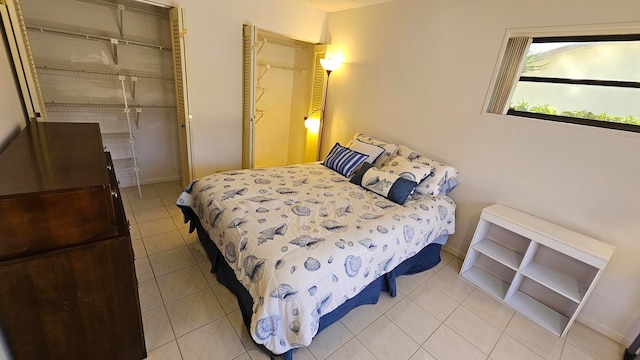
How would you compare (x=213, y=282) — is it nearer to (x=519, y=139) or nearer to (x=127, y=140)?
(x=127, y=140)

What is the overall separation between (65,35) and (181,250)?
7.73ft

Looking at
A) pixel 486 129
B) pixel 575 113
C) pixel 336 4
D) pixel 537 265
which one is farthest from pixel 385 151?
pixel 336 4

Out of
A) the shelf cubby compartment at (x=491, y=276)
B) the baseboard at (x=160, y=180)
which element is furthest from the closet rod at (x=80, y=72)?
the shelf cubby compartment at (x=491, y=276)

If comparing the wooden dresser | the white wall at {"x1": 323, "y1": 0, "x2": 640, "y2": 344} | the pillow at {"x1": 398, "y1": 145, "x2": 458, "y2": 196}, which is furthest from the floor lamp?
the wooden dresser

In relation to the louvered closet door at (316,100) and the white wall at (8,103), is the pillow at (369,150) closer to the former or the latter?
the louvered closet door at (316,100)

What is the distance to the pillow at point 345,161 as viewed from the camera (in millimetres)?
2857

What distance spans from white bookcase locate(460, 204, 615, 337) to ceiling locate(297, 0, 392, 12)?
99.5 inches

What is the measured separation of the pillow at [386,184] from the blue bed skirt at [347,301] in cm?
53

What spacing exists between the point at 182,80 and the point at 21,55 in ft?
3.75

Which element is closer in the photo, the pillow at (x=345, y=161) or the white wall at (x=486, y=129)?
the white wall at (x=486, y=129)

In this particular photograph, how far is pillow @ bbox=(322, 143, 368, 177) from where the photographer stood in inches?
112

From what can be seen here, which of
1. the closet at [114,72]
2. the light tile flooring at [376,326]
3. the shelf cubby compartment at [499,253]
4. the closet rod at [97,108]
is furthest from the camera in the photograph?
the closet rod at [97,108]

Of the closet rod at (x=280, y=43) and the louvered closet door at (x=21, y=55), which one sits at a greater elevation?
the closet rod at (x=280, y=43)

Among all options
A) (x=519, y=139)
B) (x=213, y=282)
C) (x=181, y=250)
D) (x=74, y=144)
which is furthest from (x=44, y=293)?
(x=519, y=139)
